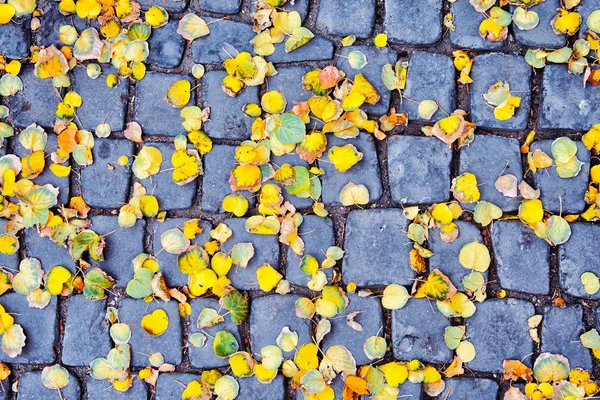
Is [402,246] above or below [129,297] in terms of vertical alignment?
above

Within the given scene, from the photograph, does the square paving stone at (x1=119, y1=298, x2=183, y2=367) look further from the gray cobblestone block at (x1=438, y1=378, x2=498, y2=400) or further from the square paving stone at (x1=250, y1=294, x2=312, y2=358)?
the gray cobblestone block at (x1=438, y1=378, x2=498, y2=400)

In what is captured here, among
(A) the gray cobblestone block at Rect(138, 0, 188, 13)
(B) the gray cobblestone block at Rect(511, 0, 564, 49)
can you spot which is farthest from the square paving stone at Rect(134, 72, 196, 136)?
(B) the gray cobblestone block at Rect(511, 0, 564, 49)

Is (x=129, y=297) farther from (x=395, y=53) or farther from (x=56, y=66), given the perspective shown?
(x=395, y=53)

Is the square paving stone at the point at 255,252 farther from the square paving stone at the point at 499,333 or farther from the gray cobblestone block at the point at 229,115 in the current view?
the square paving stone at the point at 499,333

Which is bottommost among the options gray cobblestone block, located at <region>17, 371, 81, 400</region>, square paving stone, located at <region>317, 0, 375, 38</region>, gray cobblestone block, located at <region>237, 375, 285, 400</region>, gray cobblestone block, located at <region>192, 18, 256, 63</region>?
gray cobblestone block, located at <region>17, 371, 81, 400</region>

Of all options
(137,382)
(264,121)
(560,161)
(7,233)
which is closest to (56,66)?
(7,233)

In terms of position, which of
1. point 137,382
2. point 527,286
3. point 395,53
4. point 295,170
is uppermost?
point 395,53
